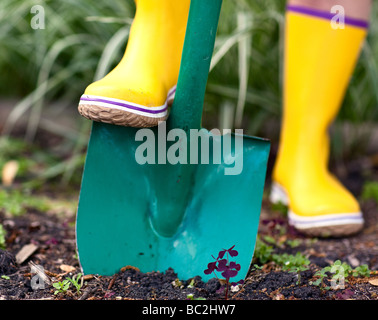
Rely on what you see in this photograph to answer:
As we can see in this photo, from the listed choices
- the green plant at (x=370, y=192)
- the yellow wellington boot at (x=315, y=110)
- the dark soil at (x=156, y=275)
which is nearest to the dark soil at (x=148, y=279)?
the dark soil at (x=156, y=275)

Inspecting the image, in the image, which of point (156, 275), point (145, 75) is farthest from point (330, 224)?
point (145, 75)

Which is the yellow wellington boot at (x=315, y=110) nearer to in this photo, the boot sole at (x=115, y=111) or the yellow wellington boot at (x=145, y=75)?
the yellow wellington boot at (x=145, y=75)

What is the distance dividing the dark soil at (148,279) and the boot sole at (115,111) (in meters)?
0.32

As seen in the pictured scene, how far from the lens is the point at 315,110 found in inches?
55.5

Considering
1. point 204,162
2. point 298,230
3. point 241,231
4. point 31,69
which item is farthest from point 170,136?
point 31,69

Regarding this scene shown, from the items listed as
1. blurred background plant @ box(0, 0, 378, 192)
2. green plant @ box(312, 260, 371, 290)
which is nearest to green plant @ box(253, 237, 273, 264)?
green plant @ box(312, 260, 371, 290)

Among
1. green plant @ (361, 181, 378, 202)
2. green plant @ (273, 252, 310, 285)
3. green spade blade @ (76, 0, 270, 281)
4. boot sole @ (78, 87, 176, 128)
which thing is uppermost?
boot sole @ (78, 87, 176, 128)

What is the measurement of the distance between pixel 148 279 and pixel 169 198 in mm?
190

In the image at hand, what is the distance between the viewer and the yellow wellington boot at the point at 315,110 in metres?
1.35

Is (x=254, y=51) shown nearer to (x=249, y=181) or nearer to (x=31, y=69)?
(x=249, y=181)

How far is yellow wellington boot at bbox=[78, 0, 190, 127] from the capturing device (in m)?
0.93

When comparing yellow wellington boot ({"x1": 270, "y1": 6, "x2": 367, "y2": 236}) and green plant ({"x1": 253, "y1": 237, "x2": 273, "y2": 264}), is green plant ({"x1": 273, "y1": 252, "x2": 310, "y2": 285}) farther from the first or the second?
yellow wellington boot ({"x1": 270, "y1": 6, "x2": 367, "y2": 236})

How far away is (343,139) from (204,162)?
3.72ft

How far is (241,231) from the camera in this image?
106cm
